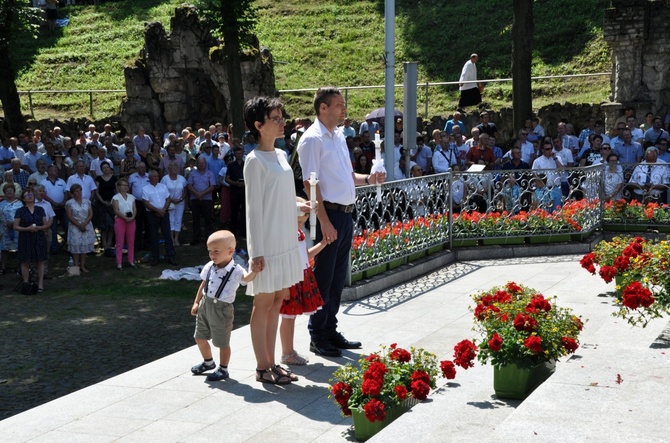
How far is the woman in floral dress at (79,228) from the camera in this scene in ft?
51.2

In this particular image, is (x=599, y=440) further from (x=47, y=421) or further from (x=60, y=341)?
(x=60, y=341)

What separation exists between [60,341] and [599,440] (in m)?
7.72

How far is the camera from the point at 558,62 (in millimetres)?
32344

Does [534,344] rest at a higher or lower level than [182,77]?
lower

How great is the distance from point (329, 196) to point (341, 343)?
1322mm

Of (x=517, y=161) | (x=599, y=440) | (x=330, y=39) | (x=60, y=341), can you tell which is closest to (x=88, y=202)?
(x=60, y=341)

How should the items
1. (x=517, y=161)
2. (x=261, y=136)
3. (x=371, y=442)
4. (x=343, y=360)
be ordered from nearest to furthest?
(x=371, y=442), (x=261, y=136), (x=343, y=360), (x=517, y=161)

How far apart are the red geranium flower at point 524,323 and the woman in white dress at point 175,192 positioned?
12.1 metres

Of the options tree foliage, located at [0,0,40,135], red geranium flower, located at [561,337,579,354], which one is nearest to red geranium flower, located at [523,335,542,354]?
red geranium flower, located at [561,337,579,354]

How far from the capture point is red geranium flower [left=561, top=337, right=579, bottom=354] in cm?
623

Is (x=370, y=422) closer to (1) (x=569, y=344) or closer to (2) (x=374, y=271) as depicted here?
(1) (x=569, y=344)

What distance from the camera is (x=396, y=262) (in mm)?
→ 12055

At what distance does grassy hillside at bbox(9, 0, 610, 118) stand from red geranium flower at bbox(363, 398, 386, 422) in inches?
937

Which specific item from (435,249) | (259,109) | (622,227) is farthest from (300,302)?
(622,227)
